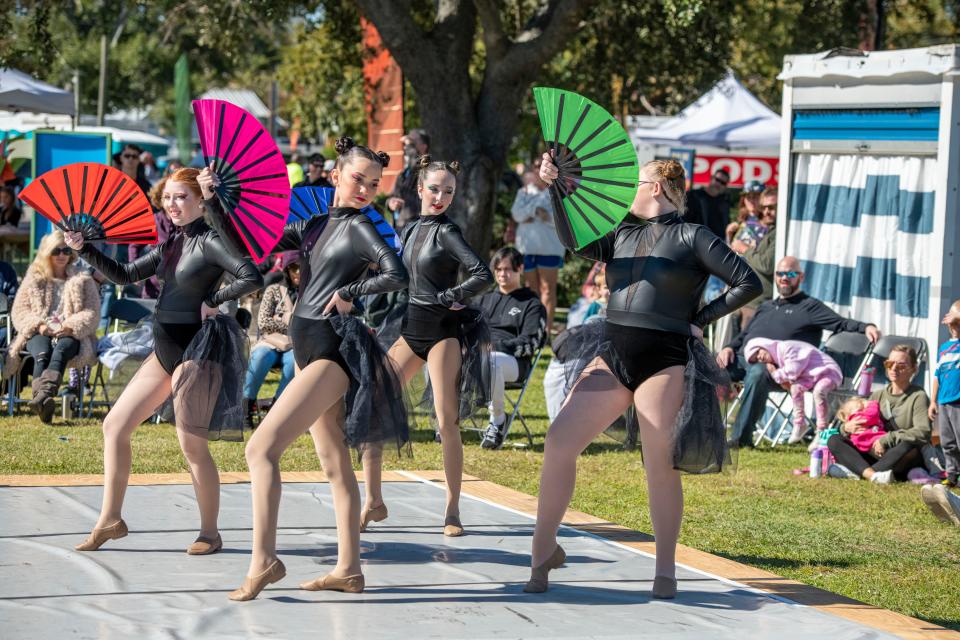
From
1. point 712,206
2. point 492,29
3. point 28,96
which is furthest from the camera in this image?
point 28,96

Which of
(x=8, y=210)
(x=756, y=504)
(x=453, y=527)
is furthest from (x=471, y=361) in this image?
(x=8, y=210)

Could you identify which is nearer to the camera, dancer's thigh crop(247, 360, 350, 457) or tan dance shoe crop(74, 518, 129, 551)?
dancer's thigh crop(247, 360, 350, 457)

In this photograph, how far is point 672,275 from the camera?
5086mm

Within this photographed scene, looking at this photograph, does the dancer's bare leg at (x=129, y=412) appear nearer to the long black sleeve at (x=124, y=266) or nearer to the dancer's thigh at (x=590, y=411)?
the long black sleeve at (x=124, y=266)

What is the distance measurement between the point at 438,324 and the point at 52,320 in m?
4.58

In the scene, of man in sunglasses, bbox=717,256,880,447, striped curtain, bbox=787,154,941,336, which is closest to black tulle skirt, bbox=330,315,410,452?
man in sunglasses, bbox=717,256,880,447

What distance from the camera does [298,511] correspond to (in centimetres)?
671

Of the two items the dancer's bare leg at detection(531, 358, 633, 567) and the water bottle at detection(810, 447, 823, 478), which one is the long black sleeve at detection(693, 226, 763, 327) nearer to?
the dancer's bare leg at detection(531, 358, 633, 567)

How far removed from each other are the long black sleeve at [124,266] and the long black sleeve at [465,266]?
4.28 feet

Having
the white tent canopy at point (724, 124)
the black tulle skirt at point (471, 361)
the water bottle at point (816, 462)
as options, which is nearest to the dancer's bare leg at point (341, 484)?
the black tulle skirt at point (471, 361)

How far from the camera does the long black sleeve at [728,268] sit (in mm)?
5059

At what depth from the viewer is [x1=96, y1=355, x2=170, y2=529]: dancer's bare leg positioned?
5535 mm

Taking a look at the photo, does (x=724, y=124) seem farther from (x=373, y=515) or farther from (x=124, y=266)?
(x=124, y=266)

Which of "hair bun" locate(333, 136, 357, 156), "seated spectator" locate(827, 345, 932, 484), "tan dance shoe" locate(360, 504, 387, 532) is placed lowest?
"tan dance shoe" locate(360, 504, 387, 532)
